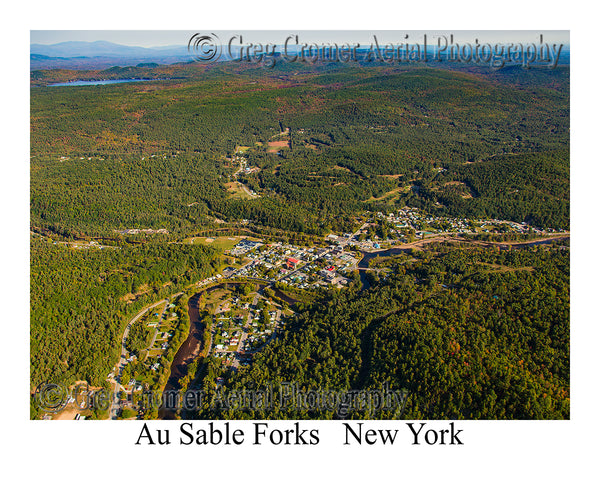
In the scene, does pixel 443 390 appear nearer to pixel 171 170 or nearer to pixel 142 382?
pixel 142 382

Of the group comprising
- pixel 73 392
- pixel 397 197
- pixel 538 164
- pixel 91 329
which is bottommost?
pixel 73 392

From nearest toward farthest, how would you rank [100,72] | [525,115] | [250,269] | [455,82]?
[250,269], [525,115], [455,82], [100,72]

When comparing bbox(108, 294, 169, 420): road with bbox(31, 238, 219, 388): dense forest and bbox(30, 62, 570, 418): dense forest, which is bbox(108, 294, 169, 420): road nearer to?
bbox(31, 238, 219, 388): dense forest

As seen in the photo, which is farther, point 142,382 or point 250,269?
point 250,269

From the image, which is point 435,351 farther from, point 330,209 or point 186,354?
point 330,209

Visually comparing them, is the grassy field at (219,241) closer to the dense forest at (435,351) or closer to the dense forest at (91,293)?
the dense forest at (91,293)

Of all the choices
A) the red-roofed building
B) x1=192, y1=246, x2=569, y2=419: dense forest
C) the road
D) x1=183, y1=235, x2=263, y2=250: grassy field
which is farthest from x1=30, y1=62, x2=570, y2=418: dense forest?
the red-roofed building

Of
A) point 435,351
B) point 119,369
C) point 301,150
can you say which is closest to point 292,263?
point 435,351

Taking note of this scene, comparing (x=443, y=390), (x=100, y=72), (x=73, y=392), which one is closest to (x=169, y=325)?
(x=73, y=392)
